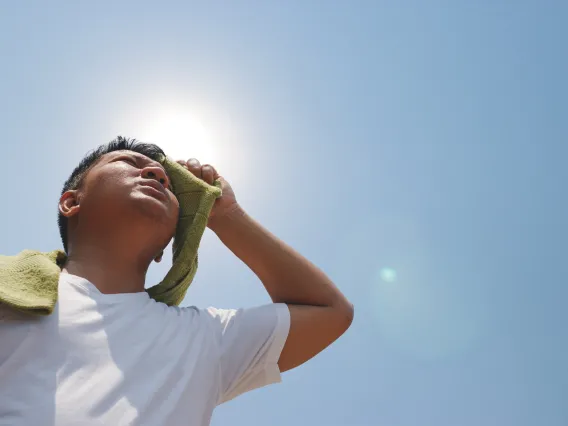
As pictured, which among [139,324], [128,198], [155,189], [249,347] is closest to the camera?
[139,324]

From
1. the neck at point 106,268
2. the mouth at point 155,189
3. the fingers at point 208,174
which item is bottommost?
the neck at point 106,268

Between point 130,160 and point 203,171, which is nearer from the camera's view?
point 130,160

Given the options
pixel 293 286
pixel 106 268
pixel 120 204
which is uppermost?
pixel 120 204

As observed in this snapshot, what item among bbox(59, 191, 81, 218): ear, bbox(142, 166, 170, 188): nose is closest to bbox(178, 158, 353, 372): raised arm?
bbox(142, 166, 170, 188): nose

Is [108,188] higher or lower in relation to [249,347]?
higher

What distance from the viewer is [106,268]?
2.52 m

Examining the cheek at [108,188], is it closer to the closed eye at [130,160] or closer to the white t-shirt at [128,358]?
the closed eye at [130,160]

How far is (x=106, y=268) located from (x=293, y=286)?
34.6 inches

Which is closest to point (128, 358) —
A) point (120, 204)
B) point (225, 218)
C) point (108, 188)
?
point (120, 204)

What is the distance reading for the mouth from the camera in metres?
2.67

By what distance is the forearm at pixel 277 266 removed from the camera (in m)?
2.77

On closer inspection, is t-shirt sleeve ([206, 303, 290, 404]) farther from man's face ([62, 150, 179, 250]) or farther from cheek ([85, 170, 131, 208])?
cheek ([85, 170, 131, 208])

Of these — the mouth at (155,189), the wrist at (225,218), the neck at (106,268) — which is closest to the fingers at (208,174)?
the wrist at (225,218)

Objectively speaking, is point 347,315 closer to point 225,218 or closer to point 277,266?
point 277,266
